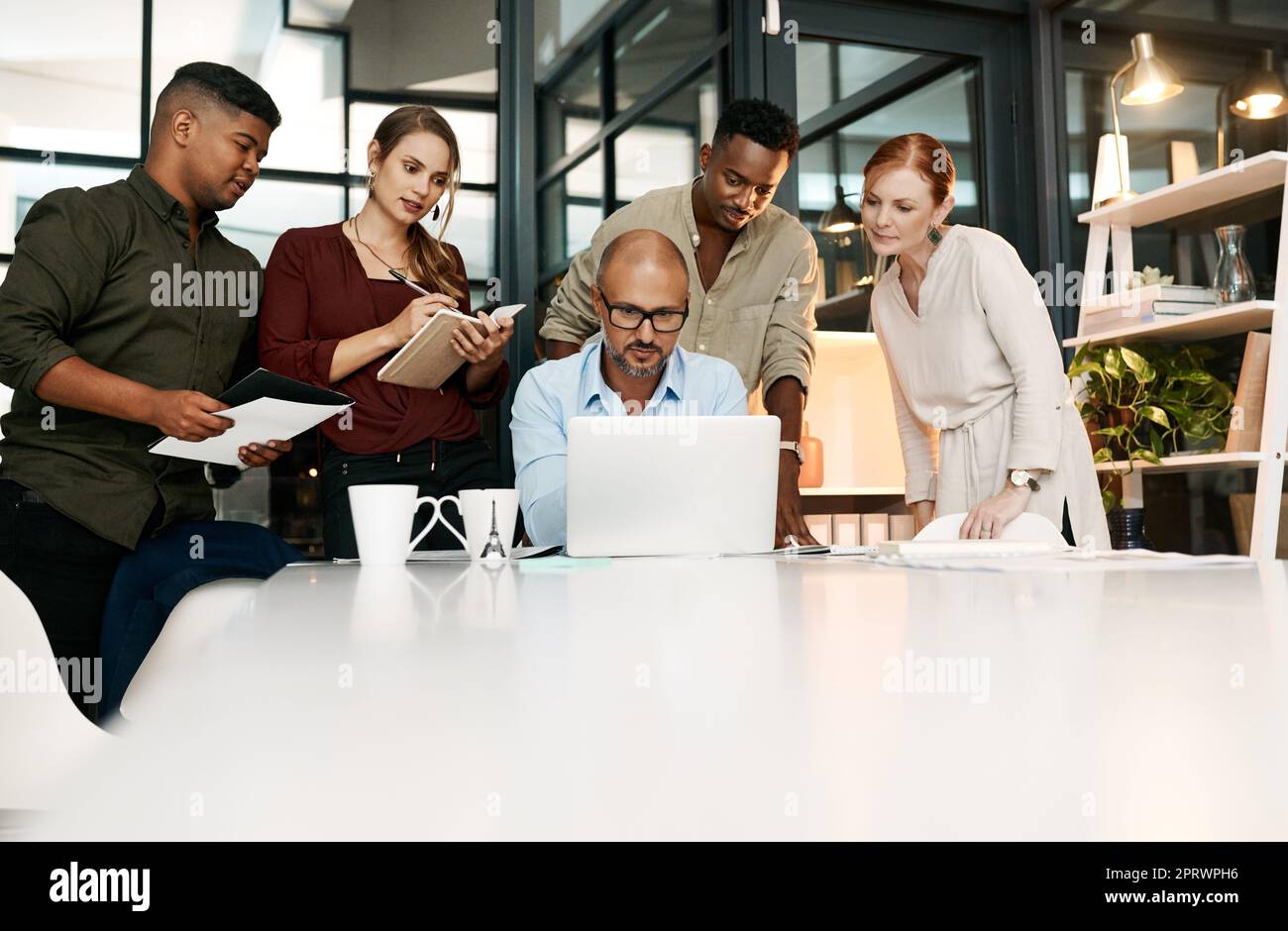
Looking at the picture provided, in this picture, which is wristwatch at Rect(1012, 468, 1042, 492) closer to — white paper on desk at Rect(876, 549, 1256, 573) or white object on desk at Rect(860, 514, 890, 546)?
white paper on desk at Rect(876, 549, 1256, 573)

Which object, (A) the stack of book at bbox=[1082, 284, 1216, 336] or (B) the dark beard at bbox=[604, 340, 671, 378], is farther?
(A) the stack of book at bbox=[1082, 284, 1216, 336]

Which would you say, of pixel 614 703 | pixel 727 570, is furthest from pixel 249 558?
pixel 614 703

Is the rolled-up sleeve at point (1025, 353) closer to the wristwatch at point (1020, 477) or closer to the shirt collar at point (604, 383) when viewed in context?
the wristwatch at point (1020, 477)

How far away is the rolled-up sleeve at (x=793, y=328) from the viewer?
2.67 metres

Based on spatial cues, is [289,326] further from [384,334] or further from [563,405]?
[563,405]

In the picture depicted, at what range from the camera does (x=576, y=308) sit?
2.70 metres

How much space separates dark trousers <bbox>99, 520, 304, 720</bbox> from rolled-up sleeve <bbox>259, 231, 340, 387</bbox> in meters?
0.33

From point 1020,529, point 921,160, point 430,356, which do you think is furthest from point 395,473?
point 921,160

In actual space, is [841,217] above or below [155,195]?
above

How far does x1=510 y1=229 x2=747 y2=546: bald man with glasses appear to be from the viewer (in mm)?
2164

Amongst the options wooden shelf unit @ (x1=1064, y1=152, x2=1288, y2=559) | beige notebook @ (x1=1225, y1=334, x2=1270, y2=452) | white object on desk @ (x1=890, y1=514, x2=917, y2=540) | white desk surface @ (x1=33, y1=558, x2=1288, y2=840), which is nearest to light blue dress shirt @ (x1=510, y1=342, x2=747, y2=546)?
white object on desk @ (x1=890, y1=514, x2=917, y2=540)

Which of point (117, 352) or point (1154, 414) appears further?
point (1154, 414)

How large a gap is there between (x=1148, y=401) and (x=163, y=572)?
267 cm

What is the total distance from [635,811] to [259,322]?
7.06 ft
